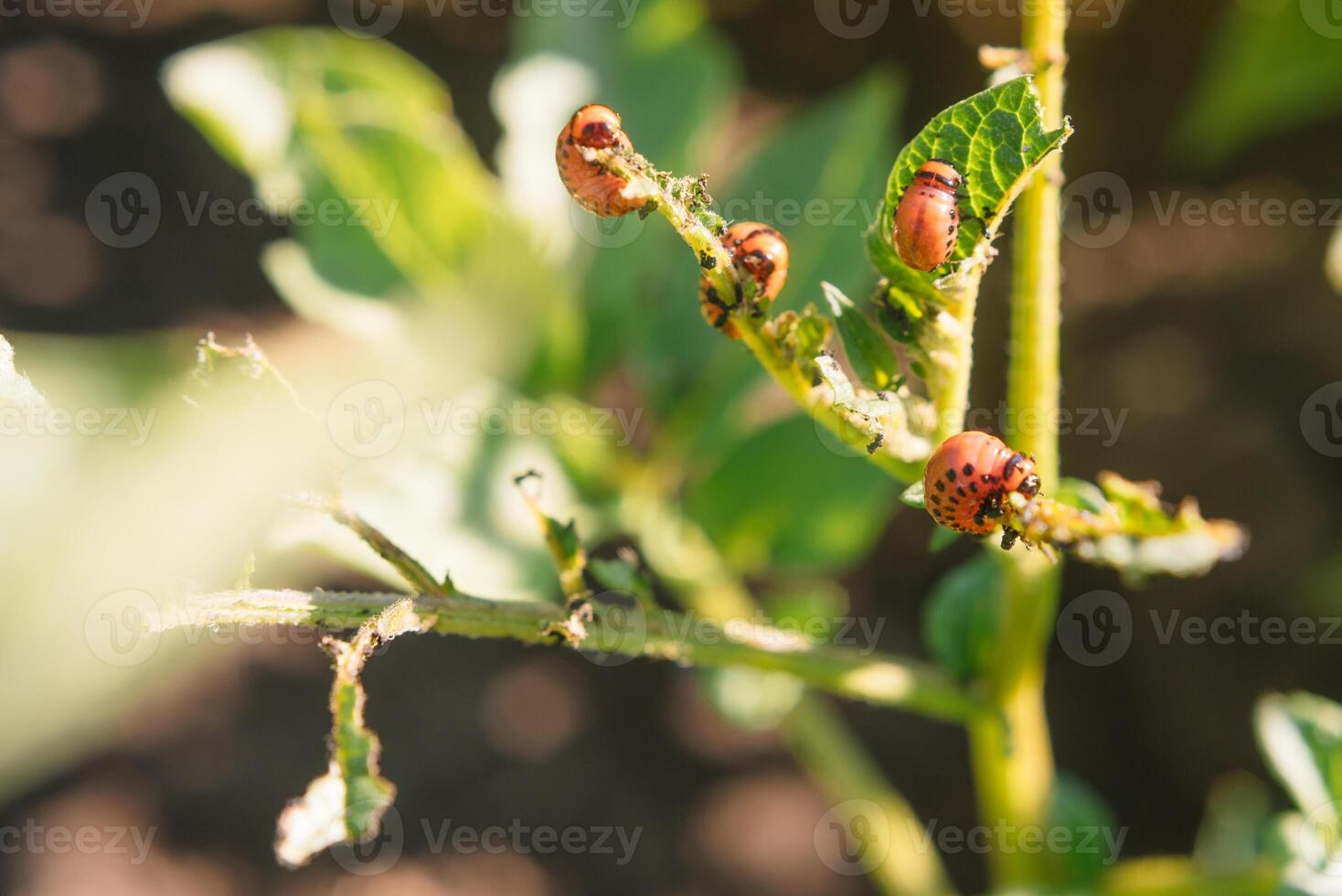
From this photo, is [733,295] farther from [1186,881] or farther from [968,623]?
[1186,881]

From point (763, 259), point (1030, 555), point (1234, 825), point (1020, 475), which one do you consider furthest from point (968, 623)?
point (1234, 825)

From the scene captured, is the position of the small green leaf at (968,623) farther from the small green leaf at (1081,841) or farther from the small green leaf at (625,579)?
the small green leaf at (625,579)

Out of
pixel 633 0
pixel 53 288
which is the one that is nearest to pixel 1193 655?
pixel 633 0

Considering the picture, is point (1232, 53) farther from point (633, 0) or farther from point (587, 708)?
point (587, 708)

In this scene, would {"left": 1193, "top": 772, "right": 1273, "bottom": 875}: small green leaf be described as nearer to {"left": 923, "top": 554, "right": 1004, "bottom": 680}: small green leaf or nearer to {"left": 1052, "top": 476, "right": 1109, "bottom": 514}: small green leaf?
{"left": 923, "top": 554, "right": 1004, "bottom": 680}: small green leaf

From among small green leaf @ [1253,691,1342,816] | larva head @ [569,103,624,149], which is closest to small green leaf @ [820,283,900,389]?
larva head @ [569,103,624,149]

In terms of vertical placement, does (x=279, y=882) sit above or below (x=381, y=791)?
below
